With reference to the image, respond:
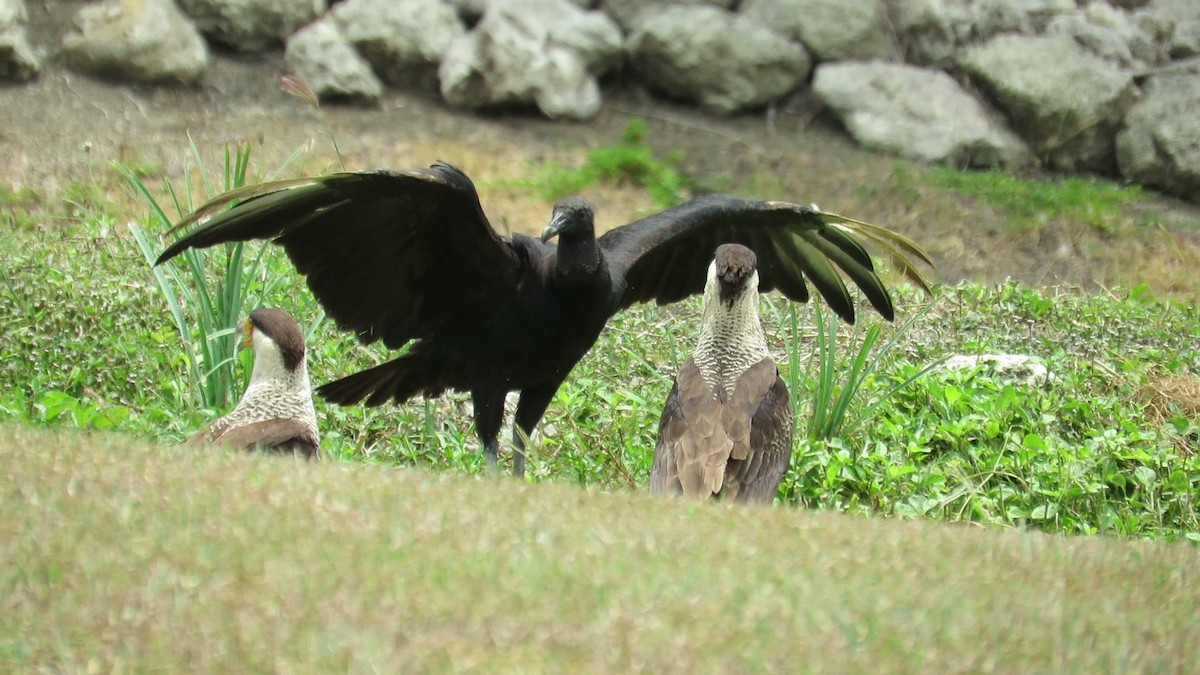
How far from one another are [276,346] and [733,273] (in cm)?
179

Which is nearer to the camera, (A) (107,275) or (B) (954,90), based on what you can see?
(A) (107,275)

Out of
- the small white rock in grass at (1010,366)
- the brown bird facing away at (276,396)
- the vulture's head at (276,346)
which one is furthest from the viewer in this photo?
the small white rock in grass at (1010,366)

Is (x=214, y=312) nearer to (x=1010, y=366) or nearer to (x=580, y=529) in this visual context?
(x=580, y=529)

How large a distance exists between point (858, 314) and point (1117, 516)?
2.74 meters

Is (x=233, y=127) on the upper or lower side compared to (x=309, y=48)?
lower

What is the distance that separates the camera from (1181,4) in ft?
41.1

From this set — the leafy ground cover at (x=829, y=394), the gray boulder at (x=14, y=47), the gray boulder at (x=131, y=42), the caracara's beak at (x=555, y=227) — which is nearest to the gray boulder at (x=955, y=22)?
the leafy ground cover at (x=829, y=394)

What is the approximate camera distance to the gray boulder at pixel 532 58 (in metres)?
11.2

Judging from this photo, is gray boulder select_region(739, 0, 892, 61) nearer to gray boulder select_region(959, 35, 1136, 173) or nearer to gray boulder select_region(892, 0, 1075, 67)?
gray boulder select_region(892, 0, 1075, 67)

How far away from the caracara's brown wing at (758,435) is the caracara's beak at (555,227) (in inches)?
34.6

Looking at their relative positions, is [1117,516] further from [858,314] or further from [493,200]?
[493,200]

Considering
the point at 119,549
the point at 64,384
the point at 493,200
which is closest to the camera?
the point at 119,549

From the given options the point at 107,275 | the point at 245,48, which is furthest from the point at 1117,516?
the point at 245,48

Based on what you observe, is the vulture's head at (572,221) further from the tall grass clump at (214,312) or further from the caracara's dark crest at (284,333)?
the tall grass clump at (214,312)
